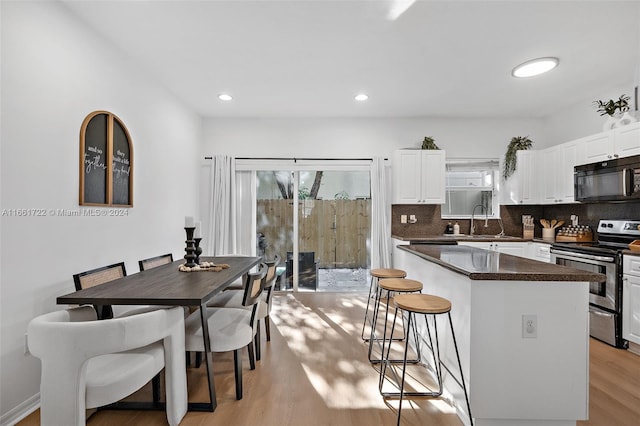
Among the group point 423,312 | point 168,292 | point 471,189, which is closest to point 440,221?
point 471,189

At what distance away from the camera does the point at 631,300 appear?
2762 millimetres

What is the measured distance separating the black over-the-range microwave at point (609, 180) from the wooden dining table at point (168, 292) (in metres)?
3.90

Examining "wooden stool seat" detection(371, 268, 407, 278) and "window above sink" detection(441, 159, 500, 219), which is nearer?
"wooden stool seat" detection(371, 268, 407, 278)

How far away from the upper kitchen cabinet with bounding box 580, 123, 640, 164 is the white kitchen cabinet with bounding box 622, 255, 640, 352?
3.71ft

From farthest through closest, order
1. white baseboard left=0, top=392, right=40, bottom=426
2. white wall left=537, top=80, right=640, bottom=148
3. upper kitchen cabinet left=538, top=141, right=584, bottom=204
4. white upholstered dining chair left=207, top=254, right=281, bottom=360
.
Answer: upper kitchen cabinet left=538, top=141, right=584, bottom=204, white wall left=537, top=80, right=640, bottom=148, white upholstered dining chair left=207, top=254, right=281, bottom=360, white baseboard left=0, top=392, right=40, bottom=426

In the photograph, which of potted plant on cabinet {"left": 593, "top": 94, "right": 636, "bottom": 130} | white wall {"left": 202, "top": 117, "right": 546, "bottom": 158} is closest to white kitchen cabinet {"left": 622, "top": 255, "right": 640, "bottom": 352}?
potted plant on cabinet {"left": 593, "top": 94, "right": 636, "bottom": 130}

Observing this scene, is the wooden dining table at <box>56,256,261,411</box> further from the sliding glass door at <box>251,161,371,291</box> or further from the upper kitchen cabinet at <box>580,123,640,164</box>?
the upper kitchen cabinet at <box>580,123,640,164</box>

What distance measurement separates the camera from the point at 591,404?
2039mm

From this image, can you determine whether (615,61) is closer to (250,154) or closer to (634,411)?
(634,411)

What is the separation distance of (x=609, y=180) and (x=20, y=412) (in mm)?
5373

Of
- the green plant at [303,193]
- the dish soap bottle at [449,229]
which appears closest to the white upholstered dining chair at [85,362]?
the green plant at [303,193]

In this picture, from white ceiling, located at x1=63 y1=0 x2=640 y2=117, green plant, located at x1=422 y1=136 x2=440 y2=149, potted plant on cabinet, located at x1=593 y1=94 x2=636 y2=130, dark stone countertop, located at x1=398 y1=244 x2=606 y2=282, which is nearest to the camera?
dark stone countertop, located at x1=398 y1=244 x2=606 y2=282

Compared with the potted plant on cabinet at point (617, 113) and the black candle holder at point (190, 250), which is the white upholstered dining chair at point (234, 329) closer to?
the black candle holder at point (190, 250)

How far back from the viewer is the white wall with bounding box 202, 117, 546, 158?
15.4ft
